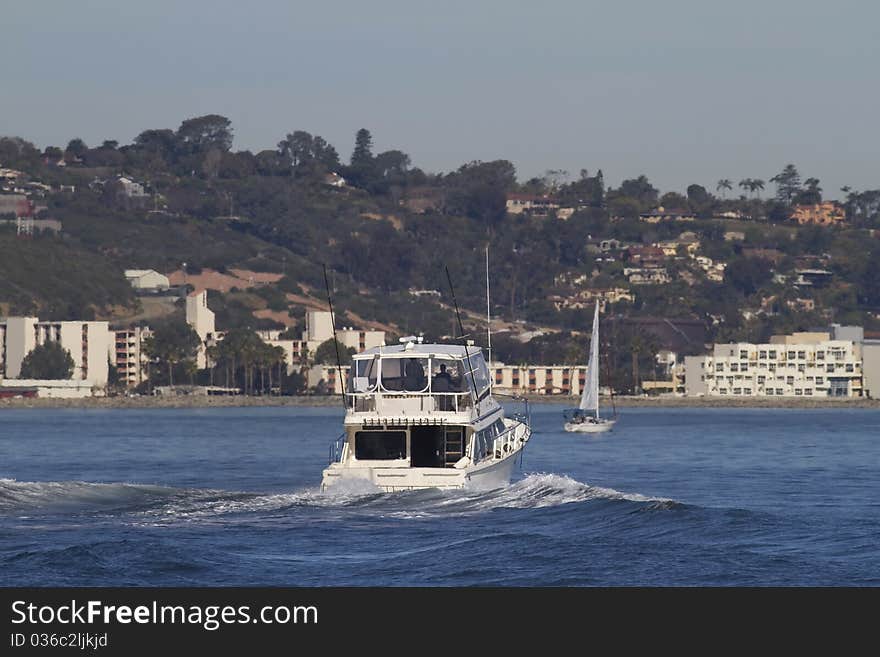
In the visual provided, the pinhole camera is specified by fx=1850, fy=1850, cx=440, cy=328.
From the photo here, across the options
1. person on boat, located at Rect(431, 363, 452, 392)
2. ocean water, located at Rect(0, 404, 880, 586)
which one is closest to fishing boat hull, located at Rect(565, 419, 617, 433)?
ocean water, located at Rect(0, 404, 880, 586)

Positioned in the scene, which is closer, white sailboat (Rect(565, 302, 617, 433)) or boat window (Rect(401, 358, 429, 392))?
boat window (Rect(401, 358, 429, 392))

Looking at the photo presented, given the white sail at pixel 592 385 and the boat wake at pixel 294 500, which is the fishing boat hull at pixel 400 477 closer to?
the boat wake at pixel 294 500

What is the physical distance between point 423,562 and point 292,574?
2896 mm

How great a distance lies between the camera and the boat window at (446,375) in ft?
173

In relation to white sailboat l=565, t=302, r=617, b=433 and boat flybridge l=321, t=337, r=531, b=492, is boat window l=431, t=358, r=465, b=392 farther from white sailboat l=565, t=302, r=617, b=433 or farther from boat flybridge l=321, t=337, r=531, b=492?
white sailboat l=565, t=302, r=617, b=433

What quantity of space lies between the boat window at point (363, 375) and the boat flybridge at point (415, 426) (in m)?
0.03

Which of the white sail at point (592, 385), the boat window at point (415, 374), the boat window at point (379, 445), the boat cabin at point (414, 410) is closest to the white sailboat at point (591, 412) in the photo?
the white sail at point (592, 385)

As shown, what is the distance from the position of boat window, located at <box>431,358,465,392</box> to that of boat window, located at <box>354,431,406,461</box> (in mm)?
2153

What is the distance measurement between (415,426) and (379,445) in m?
1.11

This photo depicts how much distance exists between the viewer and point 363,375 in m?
53.2

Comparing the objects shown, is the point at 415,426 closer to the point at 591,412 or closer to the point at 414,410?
the point at 414,410

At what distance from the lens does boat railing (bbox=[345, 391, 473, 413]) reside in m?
51.2

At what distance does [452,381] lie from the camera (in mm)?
53469
